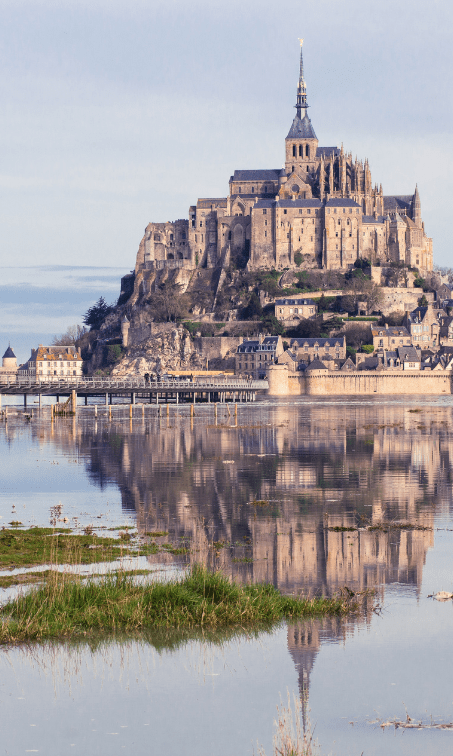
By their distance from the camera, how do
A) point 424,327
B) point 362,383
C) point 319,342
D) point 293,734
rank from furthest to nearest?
1. point 424,327
2. point 319,342
3. point 362,383
4. point 293,734

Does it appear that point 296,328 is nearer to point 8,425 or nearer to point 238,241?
point 238,241

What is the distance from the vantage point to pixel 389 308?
395 feet

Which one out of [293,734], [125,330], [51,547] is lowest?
[293,734]

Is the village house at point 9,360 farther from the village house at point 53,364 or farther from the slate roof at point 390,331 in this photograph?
the slate roof at point 390,331

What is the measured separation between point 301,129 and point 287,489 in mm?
109437

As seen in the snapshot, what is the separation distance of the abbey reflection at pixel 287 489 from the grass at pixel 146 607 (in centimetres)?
158

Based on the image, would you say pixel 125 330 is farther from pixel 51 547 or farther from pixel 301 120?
pixel 51 547

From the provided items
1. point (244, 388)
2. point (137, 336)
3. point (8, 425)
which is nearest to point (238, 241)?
point (137, 336)

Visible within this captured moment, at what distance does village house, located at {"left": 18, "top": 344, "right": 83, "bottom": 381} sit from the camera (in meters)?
120

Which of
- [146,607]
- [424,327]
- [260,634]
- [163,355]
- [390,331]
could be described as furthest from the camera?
[163,355]

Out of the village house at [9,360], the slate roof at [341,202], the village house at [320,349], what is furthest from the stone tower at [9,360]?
the slate roof at [341,202]

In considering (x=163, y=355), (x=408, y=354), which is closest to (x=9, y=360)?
(x=163, y=355)

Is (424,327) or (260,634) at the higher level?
(424,327)

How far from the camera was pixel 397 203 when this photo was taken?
12975cm
